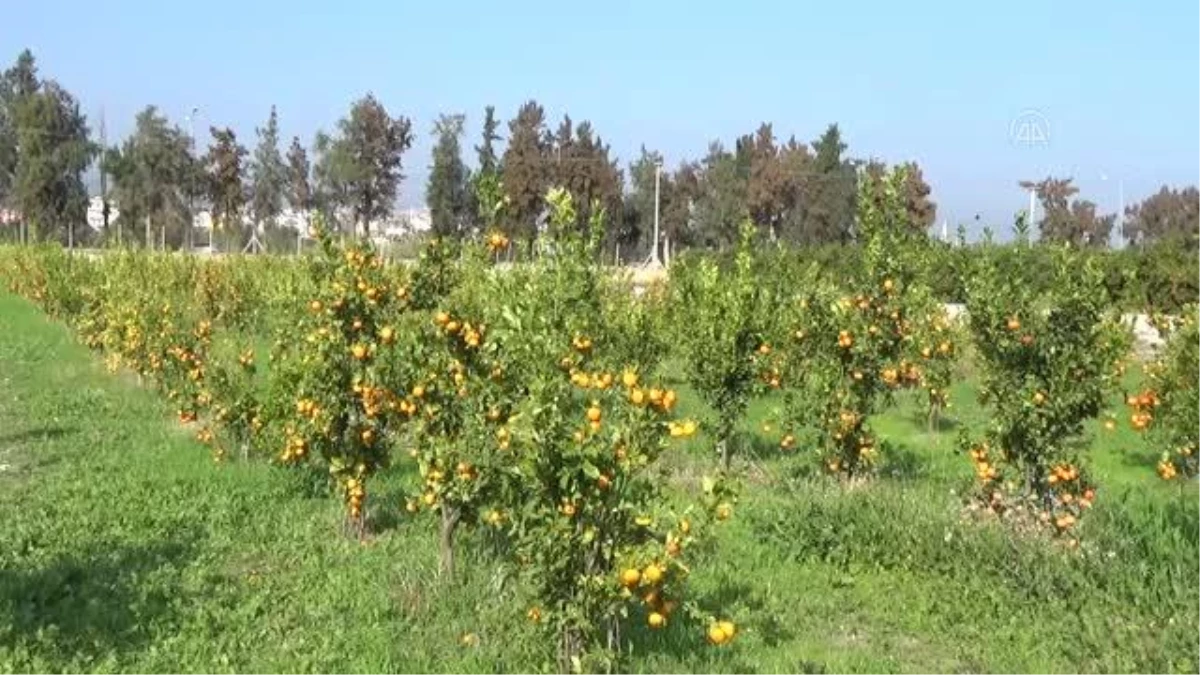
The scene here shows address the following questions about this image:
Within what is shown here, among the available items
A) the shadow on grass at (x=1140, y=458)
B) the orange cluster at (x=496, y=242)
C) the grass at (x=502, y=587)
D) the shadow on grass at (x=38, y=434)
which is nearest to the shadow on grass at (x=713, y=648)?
the grass at (x=502, y=587)

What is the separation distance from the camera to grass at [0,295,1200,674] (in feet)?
18.1

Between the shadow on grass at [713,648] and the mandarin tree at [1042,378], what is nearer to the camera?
the shadow on grass at [713,648]

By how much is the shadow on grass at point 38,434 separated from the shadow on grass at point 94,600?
16.0 ft

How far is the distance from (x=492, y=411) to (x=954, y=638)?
265 centimetres

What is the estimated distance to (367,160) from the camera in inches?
2071

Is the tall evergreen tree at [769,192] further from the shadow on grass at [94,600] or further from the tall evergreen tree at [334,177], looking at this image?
the shadow on grass at [94,600]

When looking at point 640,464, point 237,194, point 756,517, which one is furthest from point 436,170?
point 640,464

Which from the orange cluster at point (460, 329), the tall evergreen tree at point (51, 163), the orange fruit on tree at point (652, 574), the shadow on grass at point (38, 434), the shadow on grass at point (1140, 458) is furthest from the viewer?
the tall evergreen tree at point (51, 163)

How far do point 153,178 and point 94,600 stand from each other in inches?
2237

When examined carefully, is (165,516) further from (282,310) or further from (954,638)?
(954,638)

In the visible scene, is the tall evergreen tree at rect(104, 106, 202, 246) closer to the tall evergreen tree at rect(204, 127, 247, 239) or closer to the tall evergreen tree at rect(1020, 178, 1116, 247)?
the tall evergreen tree at rect(204, 127, 247, 239)

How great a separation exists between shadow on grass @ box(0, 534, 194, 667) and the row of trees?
42.1m

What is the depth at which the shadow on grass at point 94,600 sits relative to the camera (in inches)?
226

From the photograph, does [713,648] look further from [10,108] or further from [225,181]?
[10,108]
